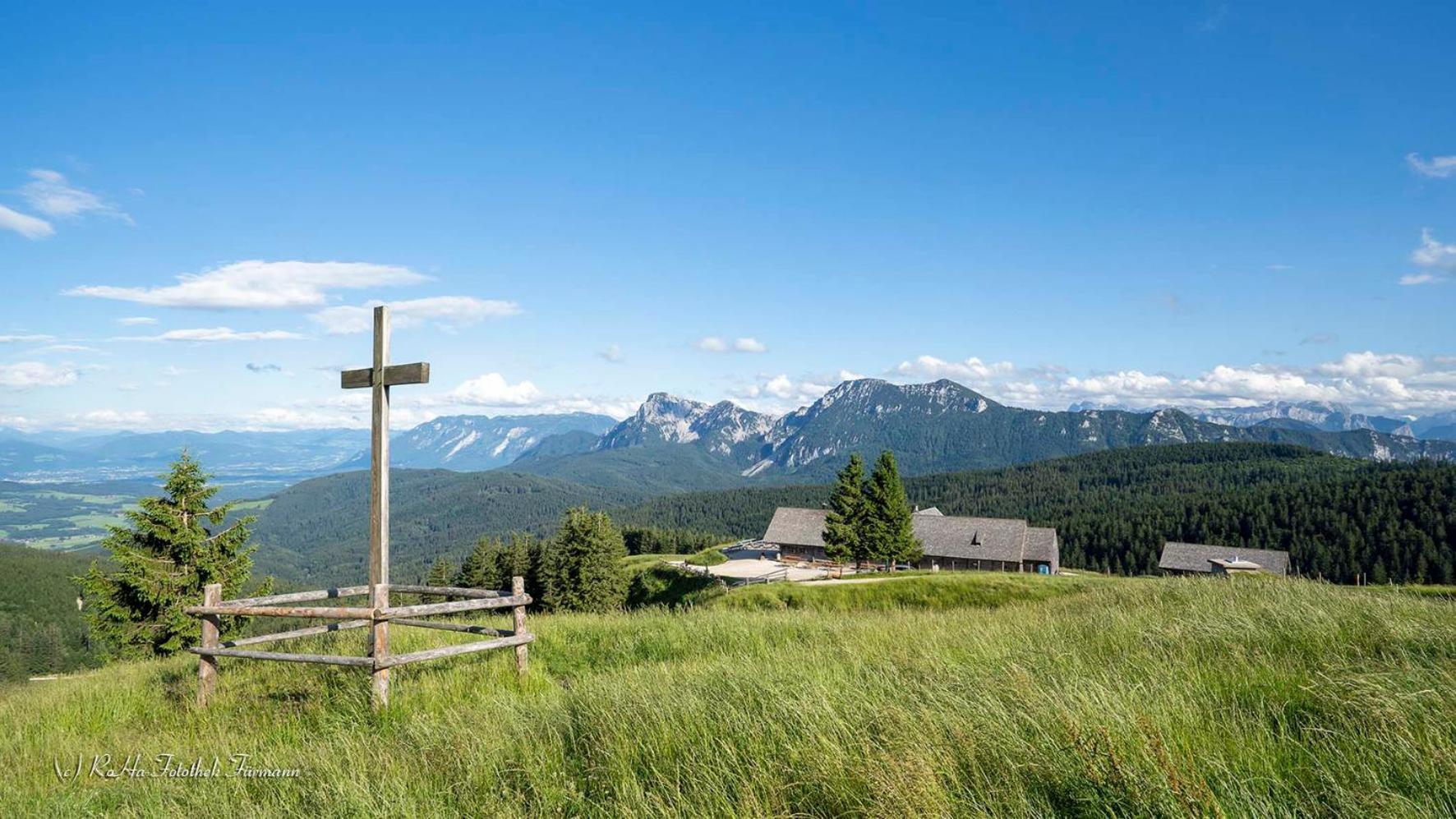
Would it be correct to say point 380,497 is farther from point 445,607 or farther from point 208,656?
point 208,656

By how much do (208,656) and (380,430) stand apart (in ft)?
11.8

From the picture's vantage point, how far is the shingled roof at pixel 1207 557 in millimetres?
71000

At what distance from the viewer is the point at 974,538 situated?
76812 millimetres

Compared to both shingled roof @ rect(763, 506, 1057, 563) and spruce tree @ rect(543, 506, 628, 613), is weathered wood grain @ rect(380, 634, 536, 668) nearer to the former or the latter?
spruce tree @ rect(543, 506, 628, 613)

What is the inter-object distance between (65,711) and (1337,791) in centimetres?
1282

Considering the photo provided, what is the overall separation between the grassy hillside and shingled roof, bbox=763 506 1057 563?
2739 inches

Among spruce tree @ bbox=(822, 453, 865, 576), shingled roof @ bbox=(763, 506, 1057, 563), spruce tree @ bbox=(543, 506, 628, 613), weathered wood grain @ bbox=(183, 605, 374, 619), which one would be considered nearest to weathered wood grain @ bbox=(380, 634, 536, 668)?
weathered wood grain @ bbox=(183, 605, 374, 619)

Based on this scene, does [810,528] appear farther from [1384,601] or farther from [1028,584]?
[1384,601]

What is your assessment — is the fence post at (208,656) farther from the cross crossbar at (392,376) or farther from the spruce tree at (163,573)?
the spruce tree at (163,573)

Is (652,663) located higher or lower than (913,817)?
lower

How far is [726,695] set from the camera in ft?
19.5

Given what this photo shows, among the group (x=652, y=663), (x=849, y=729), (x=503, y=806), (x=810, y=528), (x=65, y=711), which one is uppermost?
(x=849, y=729)

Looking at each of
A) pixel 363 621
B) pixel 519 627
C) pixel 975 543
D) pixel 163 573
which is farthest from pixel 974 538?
pixel 363 621

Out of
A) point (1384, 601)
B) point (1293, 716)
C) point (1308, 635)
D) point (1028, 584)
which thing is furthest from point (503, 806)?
point (1028, 584)
